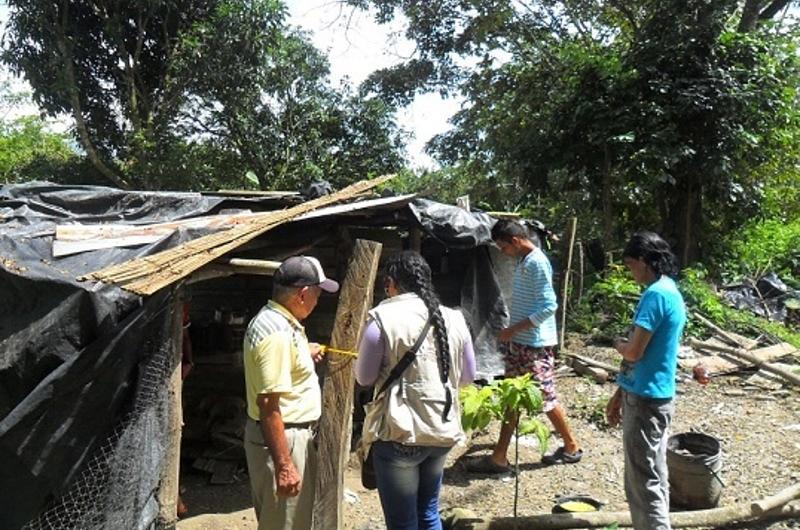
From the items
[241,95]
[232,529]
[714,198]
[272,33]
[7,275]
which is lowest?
[232,529]

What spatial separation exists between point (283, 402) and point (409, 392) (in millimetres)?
560

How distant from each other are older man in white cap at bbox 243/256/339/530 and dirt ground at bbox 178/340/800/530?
1.74 metres

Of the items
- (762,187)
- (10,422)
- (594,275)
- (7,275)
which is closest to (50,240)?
(7,275)

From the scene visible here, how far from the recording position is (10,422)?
3.00 m

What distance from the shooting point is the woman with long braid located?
271 cm

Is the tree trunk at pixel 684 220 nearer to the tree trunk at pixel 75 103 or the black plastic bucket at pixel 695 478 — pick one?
the black plastic bucket at pixel 695 478

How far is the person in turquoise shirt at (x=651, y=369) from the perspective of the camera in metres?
3.21

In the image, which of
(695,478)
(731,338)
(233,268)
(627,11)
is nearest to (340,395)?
(233,268)

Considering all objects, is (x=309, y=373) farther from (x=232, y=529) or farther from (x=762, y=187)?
(x=762, y=187)

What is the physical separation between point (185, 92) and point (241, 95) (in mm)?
1330

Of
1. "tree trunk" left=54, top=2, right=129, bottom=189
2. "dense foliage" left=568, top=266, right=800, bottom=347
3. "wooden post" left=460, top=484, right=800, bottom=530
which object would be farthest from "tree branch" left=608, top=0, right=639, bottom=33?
"tree trunk" left=54, top=2, right=129, bottom=189

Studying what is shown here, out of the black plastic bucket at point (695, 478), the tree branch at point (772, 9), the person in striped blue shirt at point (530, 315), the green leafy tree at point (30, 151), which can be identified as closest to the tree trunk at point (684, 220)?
the tree branch at point (772, 9)

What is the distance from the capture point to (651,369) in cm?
326

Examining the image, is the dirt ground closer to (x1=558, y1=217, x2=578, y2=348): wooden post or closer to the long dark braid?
(x1=558, y1=217, x2=578, y2=348): wooden post
